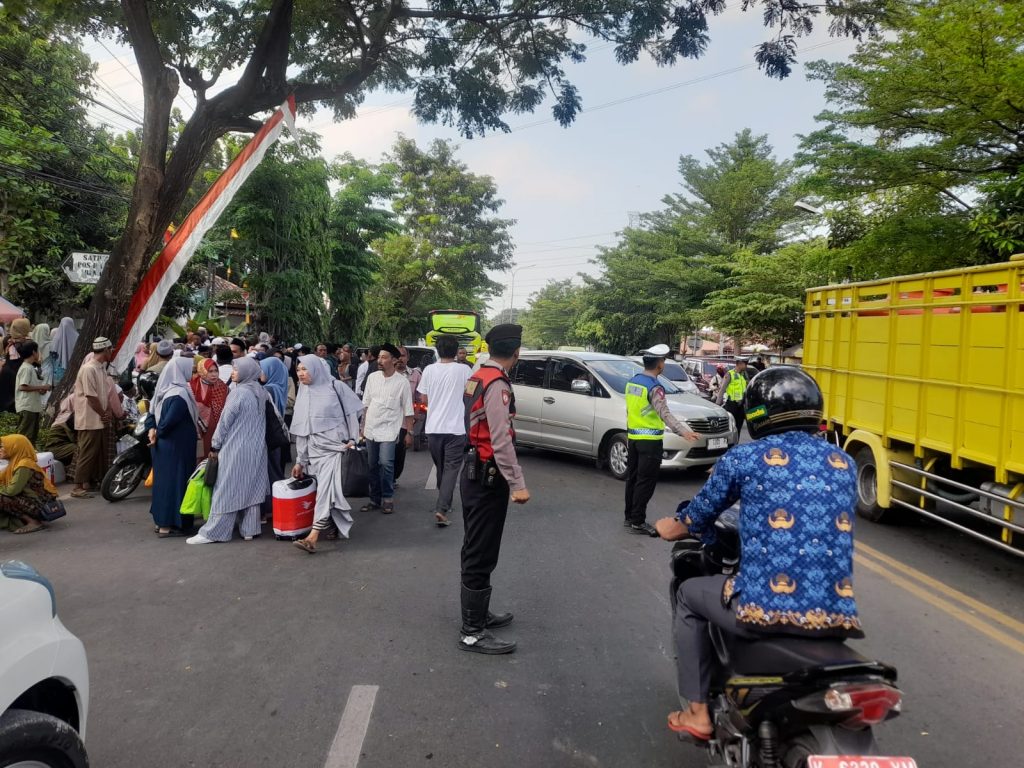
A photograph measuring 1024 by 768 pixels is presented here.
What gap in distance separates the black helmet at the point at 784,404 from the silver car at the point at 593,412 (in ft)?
20.7

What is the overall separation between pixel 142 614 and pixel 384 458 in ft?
10.2

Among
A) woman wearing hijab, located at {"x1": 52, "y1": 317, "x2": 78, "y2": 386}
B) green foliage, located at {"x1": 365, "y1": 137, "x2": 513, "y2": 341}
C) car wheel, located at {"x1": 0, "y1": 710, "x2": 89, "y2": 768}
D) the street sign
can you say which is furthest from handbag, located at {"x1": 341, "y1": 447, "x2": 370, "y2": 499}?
green foliage, located at {"x1": 365, "y1": 137, "x2": 513, "y2": 341}

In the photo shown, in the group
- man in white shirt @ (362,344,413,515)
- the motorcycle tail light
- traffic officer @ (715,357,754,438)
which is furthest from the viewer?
traffic officer @ (715,357,754,438)

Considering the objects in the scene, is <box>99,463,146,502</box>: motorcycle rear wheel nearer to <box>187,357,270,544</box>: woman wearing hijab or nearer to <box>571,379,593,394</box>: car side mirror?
<box>187,357,270,544</box>: woman wearing hijab

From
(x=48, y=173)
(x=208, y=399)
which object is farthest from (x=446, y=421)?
(x=48, y=173)

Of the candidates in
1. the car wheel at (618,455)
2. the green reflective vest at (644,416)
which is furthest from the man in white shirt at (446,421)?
the car wheel at (618,455)

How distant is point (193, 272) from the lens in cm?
2048

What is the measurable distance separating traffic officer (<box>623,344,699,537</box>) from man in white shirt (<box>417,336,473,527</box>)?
1.64 meters

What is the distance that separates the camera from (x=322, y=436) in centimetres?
608

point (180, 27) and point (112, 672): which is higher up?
point (180, 27)

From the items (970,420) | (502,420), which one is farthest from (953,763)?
(970,420)

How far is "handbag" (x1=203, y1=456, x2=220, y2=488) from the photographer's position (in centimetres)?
609

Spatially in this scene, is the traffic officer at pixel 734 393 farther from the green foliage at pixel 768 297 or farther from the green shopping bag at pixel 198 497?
the green foliage at pixel 768 297

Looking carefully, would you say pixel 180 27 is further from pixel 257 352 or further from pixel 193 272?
pixel 193 272
